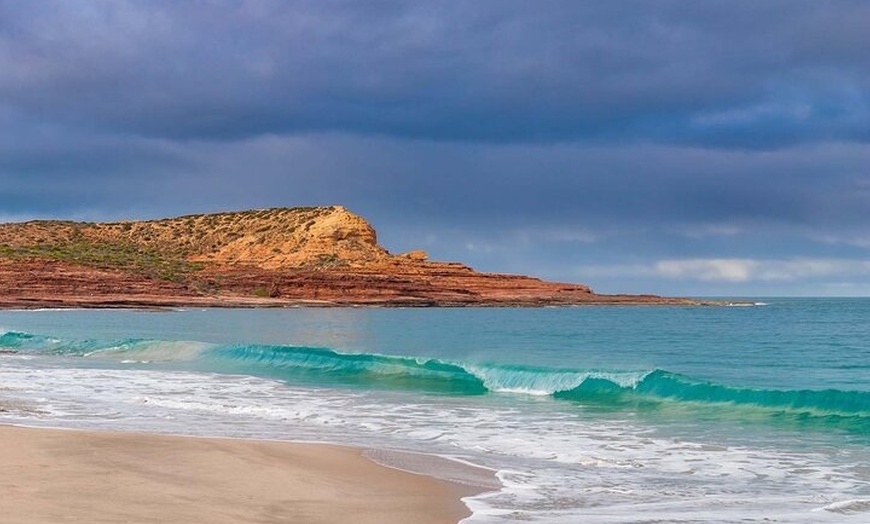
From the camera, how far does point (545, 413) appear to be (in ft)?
56.7

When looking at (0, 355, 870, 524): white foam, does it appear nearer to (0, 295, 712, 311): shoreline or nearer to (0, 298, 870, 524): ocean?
(0, 298, 870, 524): ocean

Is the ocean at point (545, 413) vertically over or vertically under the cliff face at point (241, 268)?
under

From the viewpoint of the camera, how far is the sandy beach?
24.4ft

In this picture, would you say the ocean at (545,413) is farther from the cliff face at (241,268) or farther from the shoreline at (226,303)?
the cliff face at (241,268)

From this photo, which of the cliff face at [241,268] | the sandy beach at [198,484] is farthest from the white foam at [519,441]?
the cliff face at [241,268]

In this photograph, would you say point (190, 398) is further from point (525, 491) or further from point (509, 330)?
point (509, 330)

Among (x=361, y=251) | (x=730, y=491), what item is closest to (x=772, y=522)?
(x=730, y=491)

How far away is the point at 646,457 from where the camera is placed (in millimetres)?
12000

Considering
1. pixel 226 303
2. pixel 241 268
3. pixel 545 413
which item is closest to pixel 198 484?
pixel 545 413

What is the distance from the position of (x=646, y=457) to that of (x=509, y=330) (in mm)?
43783

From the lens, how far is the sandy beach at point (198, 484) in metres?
7.45

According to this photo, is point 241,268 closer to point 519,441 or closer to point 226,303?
point 226,303

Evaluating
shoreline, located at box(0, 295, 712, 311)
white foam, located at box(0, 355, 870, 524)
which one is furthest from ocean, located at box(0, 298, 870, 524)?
shoreline, located at box(0, 295, 712, 311)

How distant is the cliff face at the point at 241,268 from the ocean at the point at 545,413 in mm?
62835
